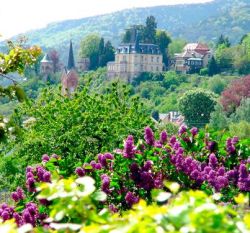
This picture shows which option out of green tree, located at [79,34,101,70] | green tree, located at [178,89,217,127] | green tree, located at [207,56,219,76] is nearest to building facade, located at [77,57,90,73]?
green tree, located at [79,34,101,70]

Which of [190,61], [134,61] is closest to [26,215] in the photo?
[190,61]

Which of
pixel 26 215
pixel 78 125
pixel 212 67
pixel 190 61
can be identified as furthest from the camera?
pixel 190 61

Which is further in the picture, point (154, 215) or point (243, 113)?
point (243, 113)

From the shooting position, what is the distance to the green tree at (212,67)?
112m

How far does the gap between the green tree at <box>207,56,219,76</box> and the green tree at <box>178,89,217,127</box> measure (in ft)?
99.0

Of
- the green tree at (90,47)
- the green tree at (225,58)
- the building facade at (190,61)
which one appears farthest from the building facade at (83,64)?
the green tree at (225,58)

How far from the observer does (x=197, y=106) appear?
3223 inches

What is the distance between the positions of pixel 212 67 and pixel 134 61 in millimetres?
15712

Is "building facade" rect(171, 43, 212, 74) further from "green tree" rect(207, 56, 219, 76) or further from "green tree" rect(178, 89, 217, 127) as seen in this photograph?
"green tree" rect(178, 89, 217, 127)

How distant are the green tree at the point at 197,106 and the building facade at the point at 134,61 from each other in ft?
130

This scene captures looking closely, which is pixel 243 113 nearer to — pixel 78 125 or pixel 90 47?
pixel 90 47

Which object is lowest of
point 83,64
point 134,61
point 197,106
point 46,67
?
point 46,67

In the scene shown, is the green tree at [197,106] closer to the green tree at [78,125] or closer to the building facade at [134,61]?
the building facade at [134,61]

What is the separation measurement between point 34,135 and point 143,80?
334 ft
